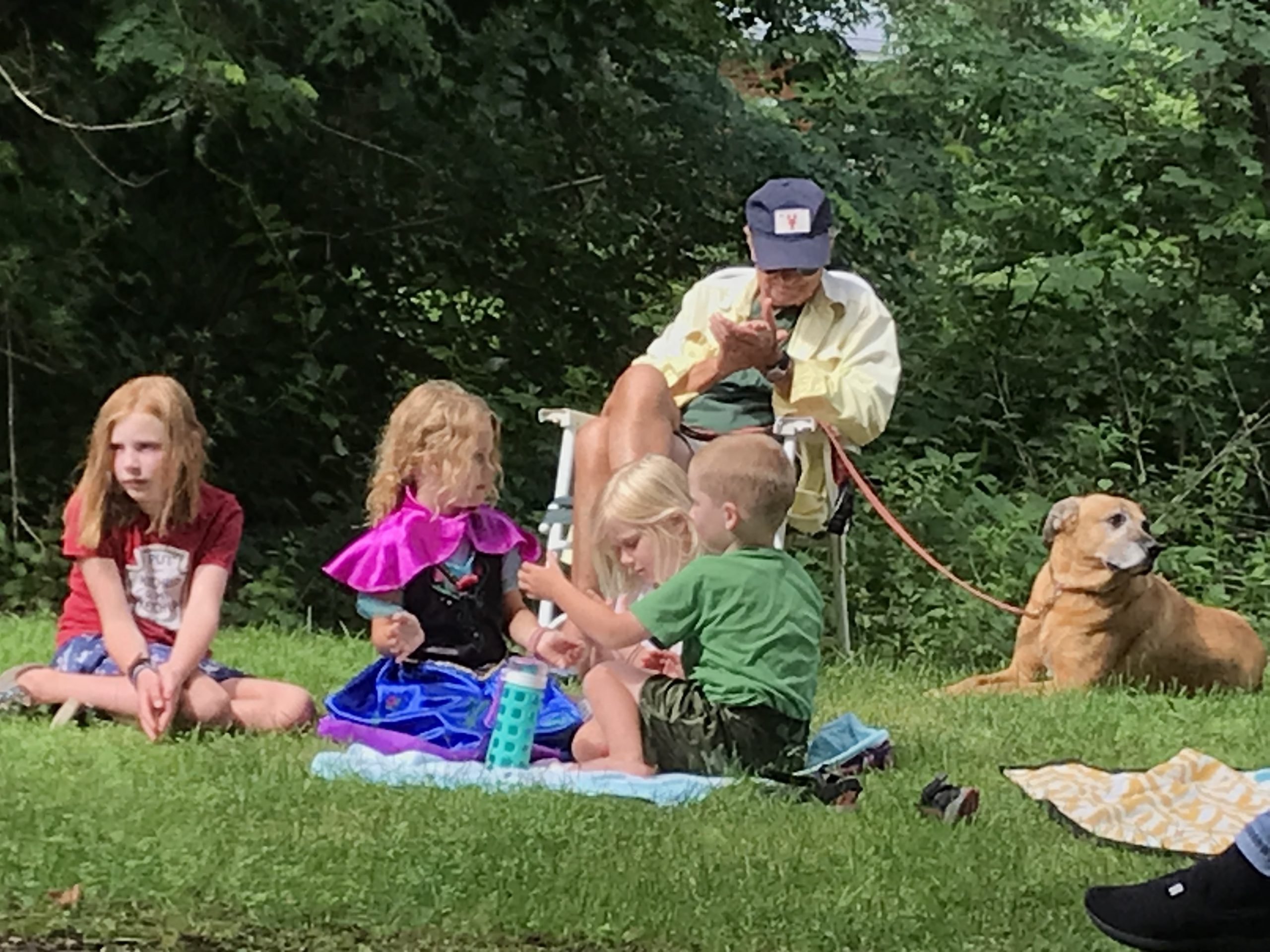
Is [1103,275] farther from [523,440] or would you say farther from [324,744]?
[324,744]

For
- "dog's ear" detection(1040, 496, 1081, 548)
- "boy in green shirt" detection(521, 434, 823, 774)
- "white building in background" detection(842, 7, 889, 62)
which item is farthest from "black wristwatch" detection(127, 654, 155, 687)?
"white building in background" detection(842, 7, 889, 62)

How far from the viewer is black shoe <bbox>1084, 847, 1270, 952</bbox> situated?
260 centimetres

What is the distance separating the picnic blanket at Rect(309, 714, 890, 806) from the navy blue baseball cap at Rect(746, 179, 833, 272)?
1582 mm

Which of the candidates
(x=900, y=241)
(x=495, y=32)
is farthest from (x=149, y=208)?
(x=900, y=241)

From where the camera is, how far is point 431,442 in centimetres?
430

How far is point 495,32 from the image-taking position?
743 centimetres

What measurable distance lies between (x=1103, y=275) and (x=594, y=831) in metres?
6.06

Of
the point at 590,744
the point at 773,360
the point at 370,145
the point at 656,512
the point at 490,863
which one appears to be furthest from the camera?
the point at 370,145

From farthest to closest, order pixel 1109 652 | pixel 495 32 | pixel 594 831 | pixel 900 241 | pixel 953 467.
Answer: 1. pixel 900 241
2. pixel 953 467
3. pixel 495 32
4. pixel 1109 652
5. pixel 594 831

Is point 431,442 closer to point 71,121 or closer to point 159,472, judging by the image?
point 159,472

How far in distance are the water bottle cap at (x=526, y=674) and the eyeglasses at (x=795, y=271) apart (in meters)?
1.71

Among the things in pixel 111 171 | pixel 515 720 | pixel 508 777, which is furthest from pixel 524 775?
pixel 111 171

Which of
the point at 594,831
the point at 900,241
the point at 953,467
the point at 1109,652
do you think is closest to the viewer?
the point at 594,831

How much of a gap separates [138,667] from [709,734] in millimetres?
1277
